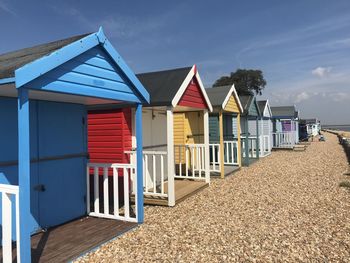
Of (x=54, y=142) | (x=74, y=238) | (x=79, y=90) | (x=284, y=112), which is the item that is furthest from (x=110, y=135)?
(x=284, y=112)

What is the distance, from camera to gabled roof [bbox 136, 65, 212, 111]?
6.18 meters

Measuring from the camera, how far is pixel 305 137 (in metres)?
31.4

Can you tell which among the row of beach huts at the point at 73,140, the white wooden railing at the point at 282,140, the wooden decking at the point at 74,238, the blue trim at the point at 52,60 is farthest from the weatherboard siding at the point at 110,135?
the white wooden railing at the point at 282,140

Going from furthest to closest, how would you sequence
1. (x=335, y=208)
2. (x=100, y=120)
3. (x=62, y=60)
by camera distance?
(x=100, y=120), (x=335, y=208), (x=62, y=60)

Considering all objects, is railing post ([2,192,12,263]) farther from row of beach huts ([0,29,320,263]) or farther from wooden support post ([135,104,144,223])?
wooden support post ([135,104,144,223])

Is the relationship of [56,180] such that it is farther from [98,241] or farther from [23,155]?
[23,155]

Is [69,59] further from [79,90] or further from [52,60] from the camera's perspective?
[79,90]

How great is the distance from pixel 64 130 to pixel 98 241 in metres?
2.00

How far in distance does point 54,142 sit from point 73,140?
434 mm

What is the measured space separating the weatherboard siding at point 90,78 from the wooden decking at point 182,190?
265 cm

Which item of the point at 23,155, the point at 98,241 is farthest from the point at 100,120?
the point at 23,155

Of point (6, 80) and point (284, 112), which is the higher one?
point (284, 112)

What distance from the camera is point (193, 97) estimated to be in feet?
24.1

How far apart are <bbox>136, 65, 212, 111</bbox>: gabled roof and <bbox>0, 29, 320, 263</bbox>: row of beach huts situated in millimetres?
28
